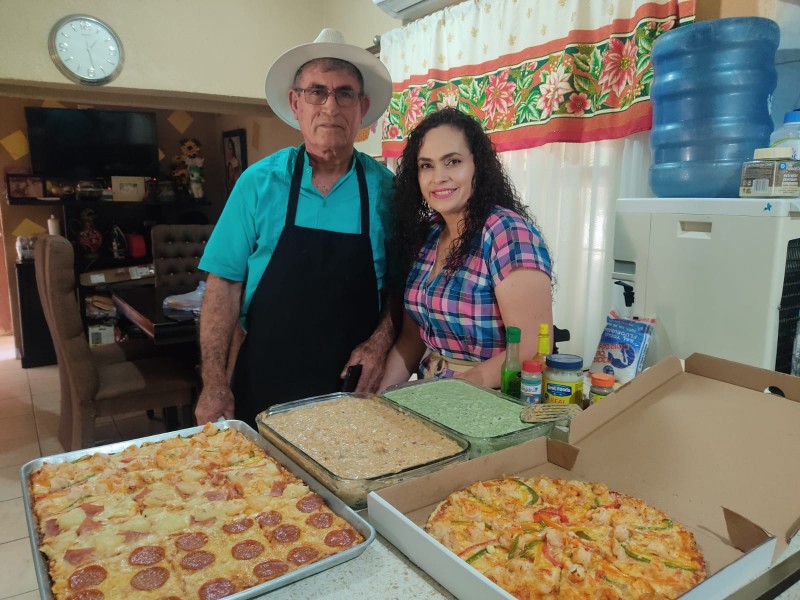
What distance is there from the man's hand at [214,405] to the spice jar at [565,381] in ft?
3.47

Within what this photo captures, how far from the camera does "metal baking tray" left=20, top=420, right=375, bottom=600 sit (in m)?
0.72

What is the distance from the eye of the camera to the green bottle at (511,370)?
4.36ft

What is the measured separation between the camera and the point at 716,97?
187 centimetres

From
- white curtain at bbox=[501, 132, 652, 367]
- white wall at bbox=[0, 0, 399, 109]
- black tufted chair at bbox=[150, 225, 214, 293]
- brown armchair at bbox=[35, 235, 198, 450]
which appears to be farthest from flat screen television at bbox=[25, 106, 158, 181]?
white curtain at bbox=[501, 132, 652, 367]

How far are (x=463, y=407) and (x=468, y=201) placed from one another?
0.67 m

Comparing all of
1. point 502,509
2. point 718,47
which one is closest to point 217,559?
point 502,509

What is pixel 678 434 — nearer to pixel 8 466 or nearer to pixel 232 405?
pixel 232 405

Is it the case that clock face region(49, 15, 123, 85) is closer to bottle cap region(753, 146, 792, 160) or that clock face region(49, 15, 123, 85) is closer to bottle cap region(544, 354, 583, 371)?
bottle cap region(544, 354, 583, 371)

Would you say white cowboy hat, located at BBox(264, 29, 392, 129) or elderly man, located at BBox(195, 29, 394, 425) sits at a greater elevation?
white cowboy hat, located at BBox(264, 29, 392, 129)

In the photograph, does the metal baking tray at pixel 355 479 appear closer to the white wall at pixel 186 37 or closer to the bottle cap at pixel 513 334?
the bottle cap at pixel 513 334

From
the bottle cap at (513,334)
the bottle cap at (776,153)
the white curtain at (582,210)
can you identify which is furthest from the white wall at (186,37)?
the bottle cap at (513,334)

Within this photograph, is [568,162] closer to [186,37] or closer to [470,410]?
[470,410]

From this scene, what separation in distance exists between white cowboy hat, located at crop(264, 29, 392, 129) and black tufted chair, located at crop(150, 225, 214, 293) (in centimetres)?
247

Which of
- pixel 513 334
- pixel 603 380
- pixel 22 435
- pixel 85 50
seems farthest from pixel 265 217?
pixel 22 435
